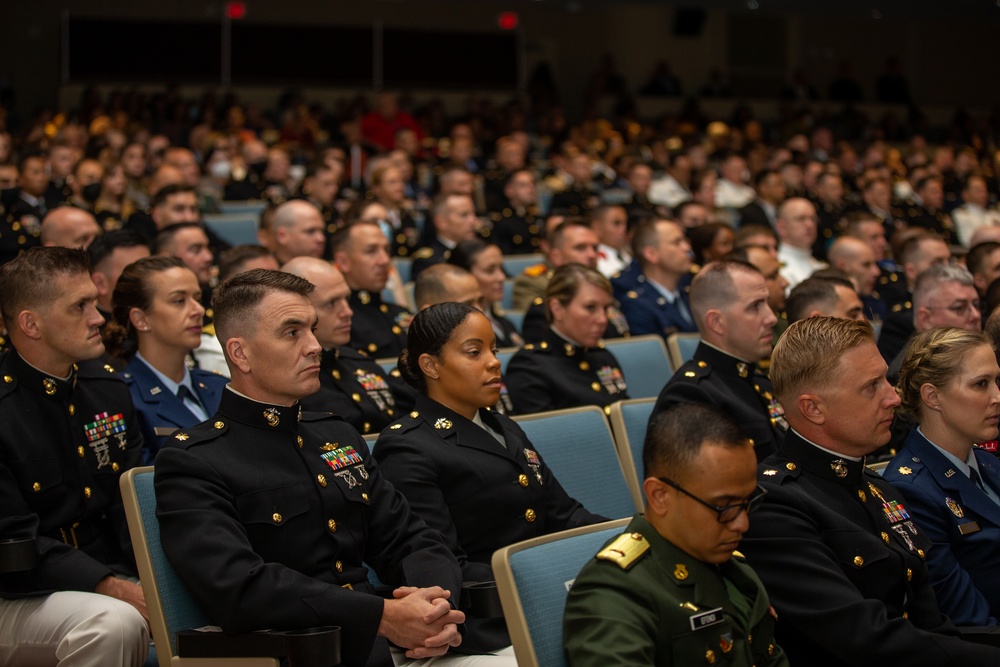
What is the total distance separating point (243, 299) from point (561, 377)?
1.60m

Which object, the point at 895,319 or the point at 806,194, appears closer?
the point at 895,319

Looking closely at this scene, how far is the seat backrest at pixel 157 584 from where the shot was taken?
202 centimetres

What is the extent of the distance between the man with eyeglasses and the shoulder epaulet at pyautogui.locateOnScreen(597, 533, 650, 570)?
360 millimetres

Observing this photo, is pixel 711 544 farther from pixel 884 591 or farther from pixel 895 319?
pixel 895 319

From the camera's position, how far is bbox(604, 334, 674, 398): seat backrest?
3.97 metres

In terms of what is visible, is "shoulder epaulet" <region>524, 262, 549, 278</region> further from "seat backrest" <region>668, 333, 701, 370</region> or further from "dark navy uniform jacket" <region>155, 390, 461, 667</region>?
"dark navy uniform jacket" <region>155, 390, 461, 667</region>

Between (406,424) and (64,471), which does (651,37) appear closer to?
(406,424)

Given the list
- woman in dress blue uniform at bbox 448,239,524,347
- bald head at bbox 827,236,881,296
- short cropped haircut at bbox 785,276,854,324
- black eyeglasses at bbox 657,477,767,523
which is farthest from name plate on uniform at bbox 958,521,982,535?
bald head at bbox 827,236,881,296

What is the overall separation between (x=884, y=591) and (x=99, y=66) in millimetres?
12598

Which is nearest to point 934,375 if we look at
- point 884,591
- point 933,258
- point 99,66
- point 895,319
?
point 884,591

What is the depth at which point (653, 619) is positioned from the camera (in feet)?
5.76

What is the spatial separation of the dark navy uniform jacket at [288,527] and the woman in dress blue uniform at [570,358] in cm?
128

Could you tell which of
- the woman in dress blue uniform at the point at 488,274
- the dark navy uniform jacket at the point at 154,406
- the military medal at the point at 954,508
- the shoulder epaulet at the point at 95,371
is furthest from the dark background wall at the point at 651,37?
the military medal at the point at 954,508

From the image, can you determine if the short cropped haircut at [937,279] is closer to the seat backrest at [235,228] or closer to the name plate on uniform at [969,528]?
the name plate on uniform at [969,528]
